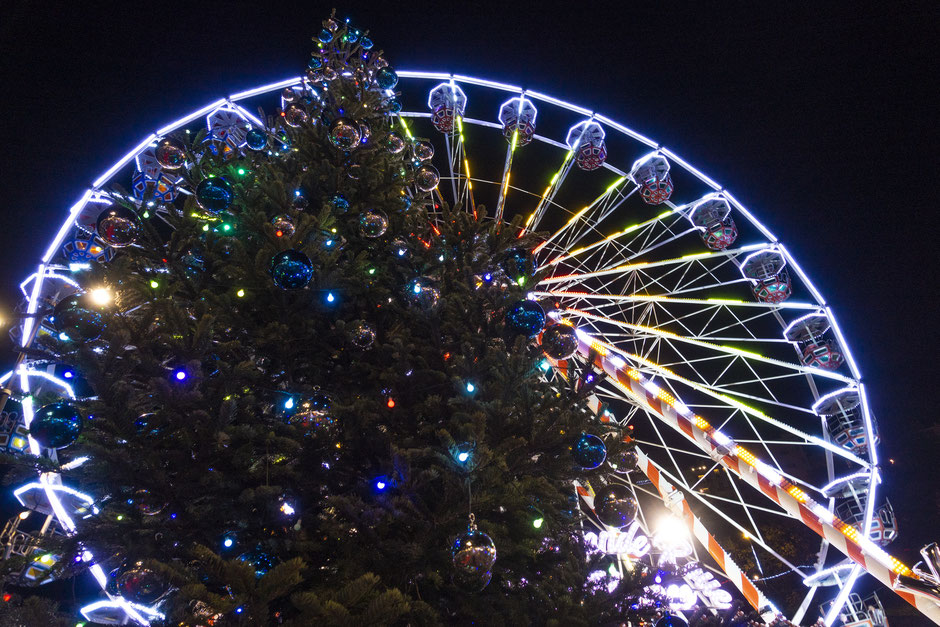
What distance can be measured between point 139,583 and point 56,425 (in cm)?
71

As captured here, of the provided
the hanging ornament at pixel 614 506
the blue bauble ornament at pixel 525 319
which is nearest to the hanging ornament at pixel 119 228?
the blue bauble ornament at pixel 525 319

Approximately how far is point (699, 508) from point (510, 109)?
1969 centimetres

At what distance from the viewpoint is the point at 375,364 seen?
298 cm

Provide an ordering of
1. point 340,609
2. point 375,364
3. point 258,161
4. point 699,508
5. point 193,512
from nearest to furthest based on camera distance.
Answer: point 340,609 < point 193,512 < point 375,364 < point 258,161 < point 699,508

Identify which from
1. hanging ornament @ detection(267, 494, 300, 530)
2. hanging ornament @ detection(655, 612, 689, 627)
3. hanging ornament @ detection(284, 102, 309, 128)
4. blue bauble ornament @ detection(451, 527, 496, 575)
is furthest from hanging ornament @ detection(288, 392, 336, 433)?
hanging ornament @ detection(284, 102, 309, 128)

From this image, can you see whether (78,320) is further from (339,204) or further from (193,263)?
(339,204)

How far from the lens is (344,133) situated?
3.42 m

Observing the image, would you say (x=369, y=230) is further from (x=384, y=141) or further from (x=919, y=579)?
(x=919, y=579)

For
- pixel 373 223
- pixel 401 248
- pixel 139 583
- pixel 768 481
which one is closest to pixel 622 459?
pixel 401 248

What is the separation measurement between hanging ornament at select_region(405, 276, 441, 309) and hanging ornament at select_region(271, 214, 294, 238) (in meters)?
0.78

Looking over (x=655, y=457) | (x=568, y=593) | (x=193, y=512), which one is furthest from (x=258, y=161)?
(x=655, y=457)

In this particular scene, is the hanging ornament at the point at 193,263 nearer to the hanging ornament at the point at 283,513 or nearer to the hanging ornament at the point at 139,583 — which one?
the hanging ornament at the point at 283,513

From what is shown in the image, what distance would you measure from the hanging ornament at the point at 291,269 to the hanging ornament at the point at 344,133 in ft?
4.73

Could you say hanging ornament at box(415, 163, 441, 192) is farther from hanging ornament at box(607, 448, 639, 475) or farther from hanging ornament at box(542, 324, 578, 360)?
hanging ornament at box(607, 448, 639, 475)
